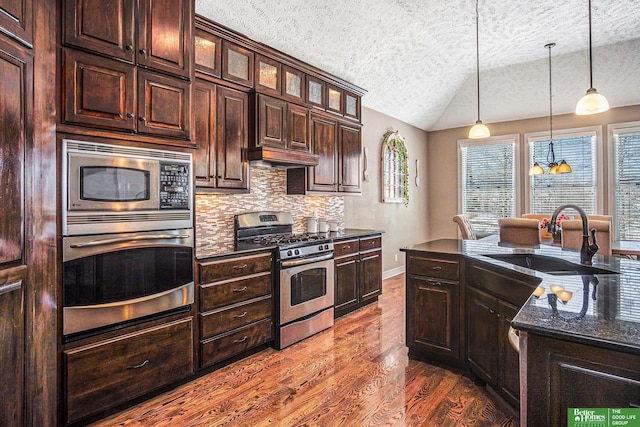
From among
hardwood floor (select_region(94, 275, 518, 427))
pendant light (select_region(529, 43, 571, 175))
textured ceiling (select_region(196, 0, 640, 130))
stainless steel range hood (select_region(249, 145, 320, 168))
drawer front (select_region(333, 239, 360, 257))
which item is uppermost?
textured ceiling (select_region(196, 0, 640, 130))

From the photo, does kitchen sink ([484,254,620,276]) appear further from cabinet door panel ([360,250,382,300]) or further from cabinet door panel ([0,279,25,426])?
cabinet door panel ([0,279,25,426])

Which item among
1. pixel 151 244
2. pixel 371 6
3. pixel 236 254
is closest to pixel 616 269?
pixel 236 254

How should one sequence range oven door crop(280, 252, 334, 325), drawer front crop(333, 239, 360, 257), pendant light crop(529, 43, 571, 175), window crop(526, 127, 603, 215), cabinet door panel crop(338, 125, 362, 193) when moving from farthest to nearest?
window crop(526, 127, 603, 215), pendant light crop(529, 43, 571, 175), cabinet door panel crop(338, 125, 362, 193), drawer front crop(333, 239, 360, 257), range oven door crop(280, 252, 334, 325)

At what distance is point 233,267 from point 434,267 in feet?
5.35

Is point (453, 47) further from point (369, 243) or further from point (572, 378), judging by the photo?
point (572, 378)

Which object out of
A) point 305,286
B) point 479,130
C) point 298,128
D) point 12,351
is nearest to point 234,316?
point 305,286

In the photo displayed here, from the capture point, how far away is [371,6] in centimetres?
386

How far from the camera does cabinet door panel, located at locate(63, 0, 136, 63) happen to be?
207cm

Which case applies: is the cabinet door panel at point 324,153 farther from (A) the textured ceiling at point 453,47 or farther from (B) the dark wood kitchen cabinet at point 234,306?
(B) the dark wood kitchen cabinet at point 234,306

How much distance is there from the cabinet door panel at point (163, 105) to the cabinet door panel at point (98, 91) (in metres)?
0.07

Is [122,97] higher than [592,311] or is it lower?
higher

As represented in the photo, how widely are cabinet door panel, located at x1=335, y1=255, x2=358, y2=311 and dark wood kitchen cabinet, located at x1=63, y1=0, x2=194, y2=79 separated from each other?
252cm

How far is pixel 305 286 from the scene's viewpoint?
3.59 metres

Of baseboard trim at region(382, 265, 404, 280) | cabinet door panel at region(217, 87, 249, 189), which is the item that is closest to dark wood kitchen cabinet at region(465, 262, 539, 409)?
cabinet door panel at region(217, 87, 249, 189)
